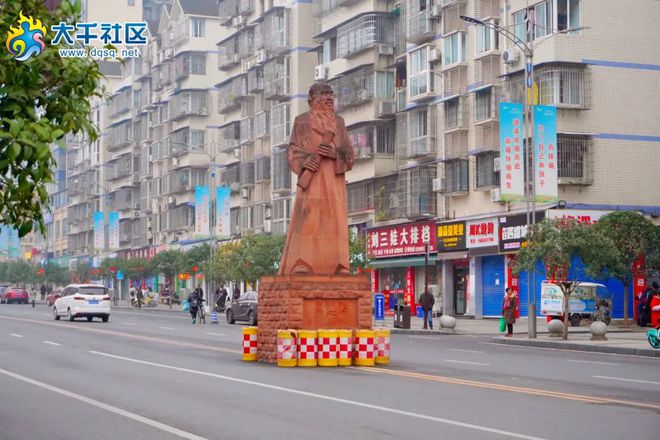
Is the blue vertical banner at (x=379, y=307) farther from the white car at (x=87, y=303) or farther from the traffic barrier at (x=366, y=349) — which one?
the traffic barrier at (x=366, y=349)

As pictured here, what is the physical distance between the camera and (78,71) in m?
11.2

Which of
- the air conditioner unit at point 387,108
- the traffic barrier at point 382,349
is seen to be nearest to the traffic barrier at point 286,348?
the traffic barrier at point 382,349

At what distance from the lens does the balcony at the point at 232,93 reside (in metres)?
84.3

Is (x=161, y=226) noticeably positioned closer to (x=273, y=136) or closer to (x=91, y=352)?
(x=273, y=136)

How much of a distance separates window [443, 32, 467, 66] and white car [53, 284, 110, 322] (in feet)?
63.3

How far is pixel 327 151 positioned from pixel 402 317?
811 inches

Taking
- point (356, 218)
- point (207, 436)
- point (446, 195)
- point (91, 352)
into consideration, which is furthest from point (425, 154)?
point (207, 436)

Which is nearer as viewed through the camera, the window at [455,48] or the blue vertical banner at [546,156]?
the blue vertical banner at [546,156]

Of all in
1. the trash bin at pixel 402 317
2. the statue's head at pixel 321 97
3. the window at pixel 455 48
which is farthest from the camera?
the window at pixel 455 48

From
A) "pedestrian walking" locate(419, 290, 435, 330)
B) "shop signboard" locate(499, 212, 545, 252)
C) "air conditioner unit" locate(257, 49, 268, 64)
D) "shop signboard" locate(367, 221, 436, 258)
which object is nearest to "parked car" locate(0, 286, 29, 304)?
"air conditioner unit" locate(257, 49, 268, 64)

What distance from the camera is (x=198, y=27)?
3846 inches

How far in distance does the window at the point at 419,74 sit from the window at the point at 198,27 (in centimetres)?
4034

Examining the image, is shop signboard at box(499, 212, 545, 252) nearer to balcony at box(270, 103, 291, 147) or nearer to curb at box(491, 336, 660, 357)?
curb at box(491, 336, 660, 357)

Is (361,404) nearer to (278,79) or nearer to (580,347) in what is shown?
(580,347)
